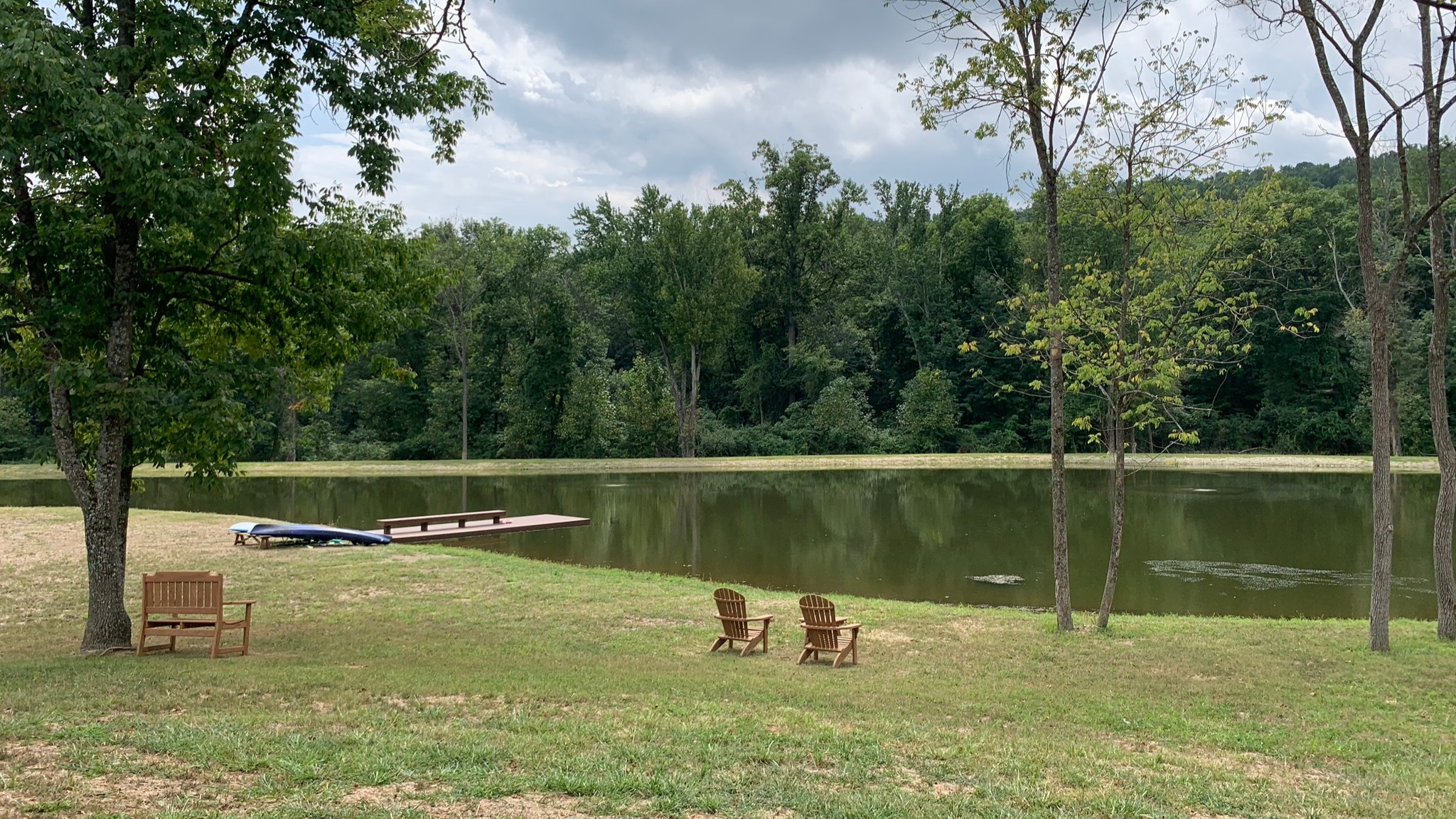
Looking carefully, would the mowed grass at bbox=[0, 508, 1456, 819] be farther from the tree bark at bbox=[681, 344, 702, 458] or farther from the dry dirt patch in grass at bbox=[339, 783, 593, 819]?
the tree bark at bbox=[681, 344, 702, 458]

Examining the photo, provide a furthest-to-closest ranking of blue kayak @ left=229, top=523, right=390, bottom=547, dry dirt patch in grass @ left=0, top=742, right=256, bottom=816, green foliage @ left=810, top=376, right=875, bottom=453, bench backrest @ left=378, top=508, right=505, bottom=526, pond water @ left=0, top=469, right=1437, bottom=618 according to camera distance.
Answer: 1. green foliage @ left=810, top=376, right=875, bottom=453
2. bench backrest @ left=378, top=508, right=505, bottom=526
3. blue kayak @ left=229, top=523, right=390, bottom=547
4. pond water @ left=0, top=469, right=1437, bottom=618
5. dry dirt patch in grass @ left=0, top=742, right=256, bottom=816

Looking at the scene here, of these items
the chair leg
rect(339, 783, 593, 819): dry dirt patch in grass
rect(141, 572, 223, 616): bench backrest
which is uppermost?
rect(141, 572, 223, 616): bench backrest

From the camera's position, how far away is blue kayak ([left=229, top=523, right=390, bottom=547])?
18.6 metres

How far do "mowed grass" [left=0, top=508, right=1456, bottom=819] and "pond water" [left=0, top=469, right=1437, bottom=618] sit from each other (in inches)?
111

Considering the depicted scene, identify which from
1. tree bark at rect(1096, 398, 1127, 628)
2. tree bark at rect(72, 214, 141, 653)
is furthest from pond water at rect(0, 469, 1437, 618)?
tree bark at rect(1096, 398, 1127, 628)

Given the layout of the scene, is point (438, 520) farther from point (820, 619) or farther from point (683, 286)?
point (683, 286)

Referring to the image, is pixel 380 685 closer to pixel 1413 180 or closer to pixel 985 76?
pixel 985 76

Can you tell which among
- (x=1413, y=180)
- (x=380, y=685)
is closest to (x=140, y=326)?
(x=380, y=685)

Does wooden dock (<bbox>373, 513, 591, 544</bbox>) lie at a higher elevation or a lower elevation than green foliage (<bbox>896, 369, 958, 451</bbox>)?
lower

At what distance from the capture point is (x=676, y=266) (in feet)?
165

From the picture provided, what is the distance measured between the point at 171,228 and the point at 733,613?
7.18 meters

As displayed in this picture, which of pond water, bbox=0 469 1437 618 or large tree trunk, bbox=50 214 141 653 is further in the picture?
pond water, bbox=0 469 1437 618

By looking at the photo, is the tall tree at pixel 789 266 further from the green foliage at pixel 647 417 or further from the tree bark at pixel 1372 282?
the tree bark at pixel 1372 282

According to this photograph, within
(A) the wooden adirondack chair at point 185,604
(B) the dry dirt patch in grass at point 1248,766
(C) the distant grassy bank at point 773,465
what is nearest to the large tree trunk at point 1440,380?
(B) the dry dirt patch in grass at point 1248,766
